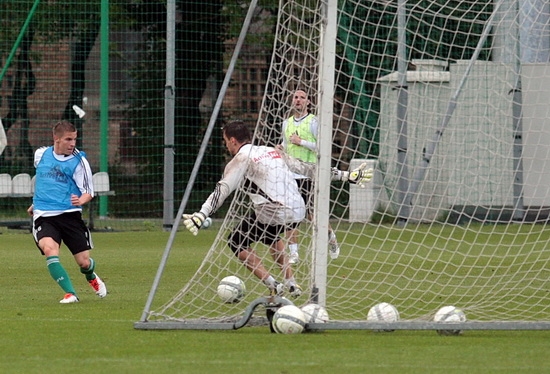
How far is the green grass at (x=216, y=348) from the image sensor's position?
21.7 feet

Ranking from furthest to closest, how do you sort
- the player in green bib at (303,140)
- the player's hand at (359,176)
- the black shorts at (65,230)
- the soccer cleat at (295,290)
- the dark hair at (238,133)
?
the player in green bib at (303,140) < the player's hand at (359,176) < the black shorts at (65,230) < the dark hair at (238,133) < the soccer cleat at (295,290)

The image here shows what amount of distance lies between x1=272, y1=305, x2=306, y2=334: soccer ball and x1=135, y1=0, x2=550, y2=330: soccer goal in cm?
12

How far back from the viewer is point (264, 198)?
9.87 meters

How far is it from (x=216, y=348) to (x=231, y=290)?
6.70 feet

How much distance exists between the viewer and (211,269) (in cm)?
985

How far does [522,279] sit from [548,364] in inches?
192

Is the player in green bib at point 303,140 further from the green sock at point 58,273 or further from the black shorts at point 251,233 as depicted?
the green sock at point 58,273

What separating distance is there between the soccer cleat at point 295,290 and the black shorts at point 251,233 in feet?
1.58

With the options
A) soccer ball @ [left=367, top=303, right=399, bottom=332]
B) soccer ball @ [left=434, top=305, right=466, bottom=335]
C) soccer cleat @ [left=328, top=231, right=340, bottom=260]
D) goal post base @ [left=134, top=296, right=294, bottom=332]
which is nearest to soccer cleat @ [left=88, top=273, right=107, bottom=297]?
goal post base @ [left=134, top=296, right=294, bottom=332]

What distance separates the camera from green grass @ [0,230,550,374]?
660cm

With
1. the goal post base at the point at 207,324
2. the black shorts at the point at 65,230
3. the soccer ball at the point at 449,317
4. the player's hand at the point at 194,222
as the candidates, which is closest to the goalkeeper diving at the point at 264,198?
the player's hand at the point at 194,222

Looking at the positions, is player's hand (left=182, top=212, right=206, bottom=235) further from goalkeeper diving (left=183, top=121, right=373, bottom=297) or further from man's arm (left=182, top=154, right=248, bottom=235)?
goalkeeper diving (left=183, top=121, right=373, bottom=297)

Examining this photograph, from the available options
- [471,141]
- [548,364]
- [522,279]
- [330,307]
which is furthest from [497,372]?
[471,141]


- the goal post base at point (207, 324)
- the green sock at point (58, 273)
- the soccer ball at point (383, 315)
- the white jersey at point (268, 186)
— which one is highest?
the white jersey at point (268, 186)
